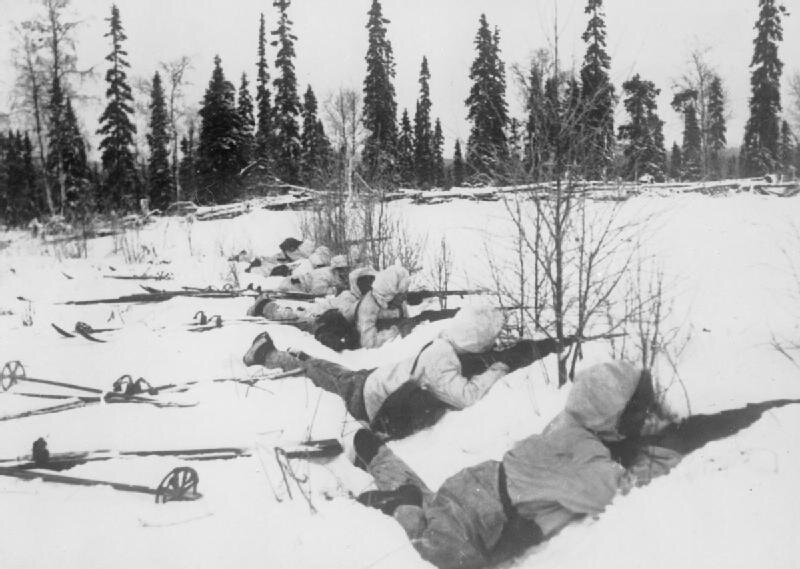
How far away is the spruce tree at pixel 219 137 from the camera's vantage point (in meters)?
26.5

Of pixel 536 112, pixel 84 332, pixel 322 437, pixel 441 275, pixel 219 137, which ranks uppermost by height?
pixel 219 137

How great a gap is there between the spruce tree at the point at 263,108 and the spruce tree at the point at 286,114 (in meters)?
1.01

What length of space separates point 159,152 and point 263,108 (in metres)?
6.59

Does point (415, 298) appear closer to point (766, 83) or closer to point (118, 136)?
point (766, 83)

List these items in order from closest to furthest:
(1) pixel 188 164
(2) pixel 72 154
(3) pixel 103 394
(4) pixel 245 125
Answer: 1. (3) pixel 103 394
2. (2) pixel 72 154
3. (4) pixel 245 125
4. (1) pixel 188 164

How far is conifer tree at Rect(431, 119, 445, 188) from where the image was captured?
141 feet

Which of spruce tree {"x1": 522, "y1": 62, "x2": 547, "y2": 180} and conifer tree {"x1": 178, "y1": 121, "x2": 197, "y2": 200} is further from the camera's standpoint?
conifer tree {"x1": 178, "y1": 121, "x2": 197, "y2": 200}

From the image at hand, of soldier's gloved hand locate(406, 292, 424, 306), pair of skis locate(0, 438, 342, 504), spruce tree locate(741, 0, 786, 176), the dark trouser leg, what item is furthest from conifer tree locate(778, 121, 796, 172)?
pair of skis locate(0, 438, 342, 504)

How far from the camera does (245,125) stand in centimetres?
2905

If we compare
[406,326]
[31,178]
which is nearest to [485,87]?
[406,326]

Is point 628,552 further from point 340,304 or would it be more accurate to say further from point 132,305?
point 132,305

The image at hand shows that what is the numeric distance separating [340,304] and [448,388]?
3132mm

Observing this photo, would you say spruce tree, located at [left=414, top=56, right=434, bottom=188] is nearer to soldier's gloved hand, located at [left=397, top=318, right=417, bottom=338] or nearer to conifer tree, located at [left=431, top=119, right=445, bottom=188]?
conifer tree, located at [left=431, top=119, right=445, bottom=188]

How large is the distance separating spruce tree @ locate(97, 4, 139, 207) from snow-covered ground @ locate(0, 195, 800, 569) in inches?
692
